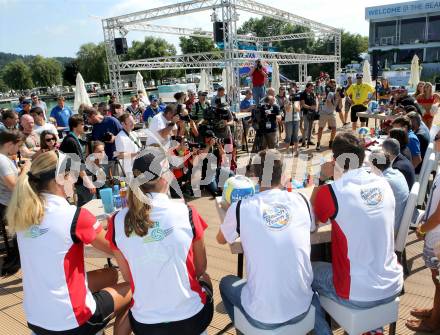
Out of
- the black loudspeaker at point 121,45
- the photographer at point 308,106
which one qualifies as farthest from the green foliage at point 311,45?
the photographer at point 308,106

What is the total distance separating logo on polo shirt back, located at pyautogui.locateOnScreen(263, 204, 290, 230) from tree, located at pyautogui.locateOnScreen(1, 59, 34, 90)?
95.0 meters

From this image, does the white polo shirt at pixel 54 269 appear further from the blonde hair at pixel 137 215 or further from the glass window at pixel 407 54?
the glass window at pixel 407 54

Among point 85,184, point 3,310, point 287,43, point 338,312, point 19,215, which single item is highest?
point 287,43

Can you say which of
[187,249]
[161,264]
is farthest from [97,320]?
[187,249]

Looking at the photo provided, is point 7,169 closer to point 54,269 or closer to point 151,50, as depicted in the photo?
point 54,269

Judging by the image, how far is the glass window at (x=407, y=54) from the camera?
43188mm

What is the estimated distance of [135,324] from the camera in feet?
6.36

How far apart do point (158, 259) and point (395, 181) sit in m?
2.00

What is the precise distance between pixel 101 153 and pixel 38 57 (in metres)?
92.7

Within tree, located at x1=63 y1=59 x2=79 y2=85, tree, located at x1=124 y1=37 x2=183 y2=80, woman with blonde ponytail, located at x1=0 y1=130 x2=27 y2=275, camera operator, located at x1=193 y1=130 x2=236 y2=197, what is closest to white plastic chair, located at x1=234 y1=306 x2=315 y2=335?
woman with blonde ponytail, located at x1=0 y1=130 x2=27 y2=275

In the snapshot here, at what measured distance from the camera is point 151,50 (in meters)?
68.3

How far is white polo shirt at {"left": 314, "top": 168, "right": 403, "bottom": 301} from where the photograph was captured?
1980 millimetres

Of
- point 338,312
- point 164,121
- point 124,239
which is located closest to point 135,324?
point 124,239

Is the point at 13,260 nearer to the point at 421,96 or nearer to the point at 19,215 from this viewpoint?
the point at 19,215
